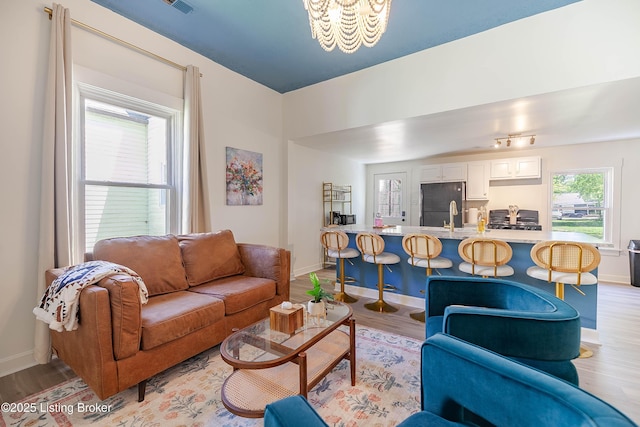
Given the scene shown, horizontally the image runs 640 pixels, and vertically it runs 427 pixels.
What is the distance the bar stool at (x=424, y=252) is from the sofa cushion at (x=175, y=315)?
6.72ft

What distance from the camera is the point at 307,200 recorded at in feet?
16.9

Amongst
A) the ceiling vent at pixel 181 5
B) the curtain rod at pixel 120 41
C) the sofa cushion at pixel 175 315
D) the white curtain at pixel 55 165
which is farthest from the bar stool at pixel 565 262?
the curtain rod at pixel 120 41

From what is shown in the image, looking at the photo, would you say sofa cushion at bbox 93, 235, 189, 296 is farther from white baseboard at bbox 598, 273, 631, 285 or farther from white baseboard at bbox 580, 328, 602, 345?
white baseboard at bbox 598, 273, 631, 285

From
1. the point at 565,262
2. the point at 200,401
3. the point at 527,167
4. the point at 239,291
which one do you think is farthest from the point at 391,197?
the point at 200,401

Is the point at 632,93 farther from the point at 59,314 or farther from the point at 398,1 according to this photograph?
the point at 59,314

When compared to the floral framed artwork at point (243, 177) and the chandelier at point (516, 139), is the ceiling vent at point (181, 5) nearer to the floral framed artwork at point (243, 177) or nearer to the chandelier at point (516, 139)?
the floral framed artwork at point (243, 177)

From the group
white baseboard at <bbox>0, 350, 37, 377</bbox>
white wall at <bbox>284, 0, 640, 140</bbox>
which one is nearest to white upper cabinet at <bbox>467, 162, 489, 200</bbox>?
white wall at <bbox>284, 0, 640, 140</bbox>

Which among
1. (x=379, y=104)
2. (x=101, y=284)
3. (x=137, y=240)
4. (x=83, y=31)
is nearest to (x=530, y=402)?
(x=101, y=284)

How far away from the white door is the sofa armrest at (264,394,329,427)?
6556 millimetres

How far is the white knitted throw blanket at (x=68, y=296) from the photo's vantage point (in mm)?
1686

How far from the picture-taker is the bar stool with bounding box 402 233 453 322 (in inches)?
116

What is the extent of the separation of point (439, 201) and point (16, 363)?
6479 millimetres

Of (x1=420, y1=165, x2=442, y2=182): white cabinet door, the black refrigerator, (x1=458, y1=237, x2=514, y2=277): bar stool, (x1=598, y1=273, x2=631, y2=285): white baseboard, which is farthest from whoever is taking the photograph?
(x1=420, y1=165, x2=442, y2=182): white cabinet door

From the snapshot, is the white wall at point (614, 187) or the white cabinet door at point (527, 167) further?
the white cabinet door at point (527, 167)
